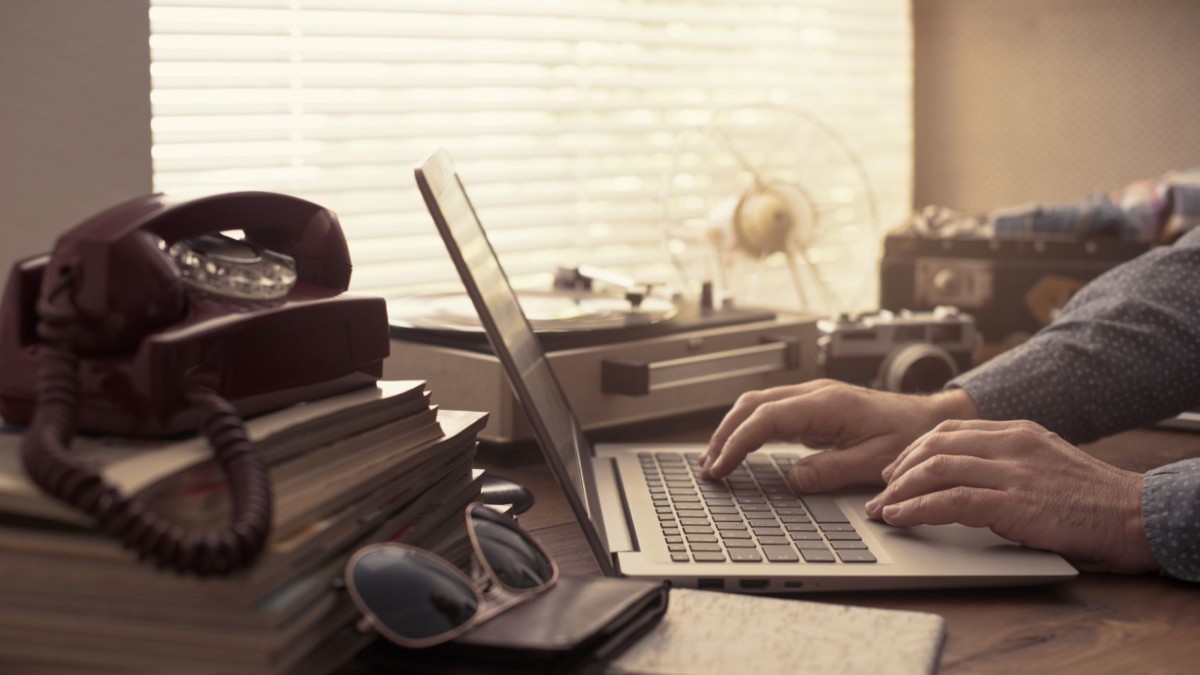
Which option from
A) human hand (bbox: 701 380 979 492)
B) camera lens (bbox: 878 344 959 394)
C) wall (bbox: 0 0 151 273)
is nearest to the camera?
human hand (bbox: 701 380 979 492)

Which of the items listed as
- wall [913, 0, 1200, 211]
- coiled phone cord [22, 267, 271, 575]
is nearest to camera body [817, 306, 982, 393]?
coiled phone cord [22, 267, 271, 575]

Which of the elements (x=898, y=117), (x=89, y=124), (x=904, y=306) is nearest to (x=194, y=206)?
(x=89, y=124)

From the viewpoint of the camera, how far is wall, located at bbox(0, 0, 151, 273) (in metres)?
1.21

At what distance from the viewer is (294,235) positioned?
2.96 ft

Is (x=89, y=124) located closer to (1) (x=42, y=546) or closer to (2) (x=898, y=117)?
(1) (x=42, y=546)

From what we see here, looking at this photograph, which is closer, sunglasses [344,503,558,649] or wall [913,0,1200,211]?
sunglasses [344,503,558,649]

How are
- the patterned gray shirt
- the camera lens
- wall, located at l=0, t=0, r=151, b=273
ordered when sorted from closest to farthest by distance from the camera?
1. wall, located at l=0, t=0, r=151, b=273
2. the patterned gray shirt
3. the camera lens

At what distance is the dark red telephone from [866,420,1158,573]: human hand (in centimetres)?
41

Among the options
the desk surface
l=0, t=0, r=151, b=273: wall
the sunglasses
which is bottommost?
the desk surface

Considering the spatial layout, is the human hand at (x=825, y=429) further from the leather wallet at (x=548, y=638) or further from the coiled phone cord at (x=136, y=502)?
the coiled phone cord at (x=136, y=502)

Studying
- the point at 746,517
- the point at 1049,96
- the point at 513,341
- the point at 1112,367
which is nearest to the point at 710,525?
the point at 746,517

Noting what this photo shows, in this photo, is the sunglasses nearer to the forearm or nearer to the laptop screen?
the laptop screen

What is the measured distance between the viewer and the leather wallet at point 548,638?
668 millimetres

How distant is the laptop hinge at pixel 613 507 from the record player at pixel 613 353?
0.37ft
